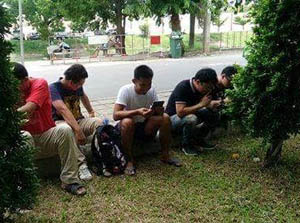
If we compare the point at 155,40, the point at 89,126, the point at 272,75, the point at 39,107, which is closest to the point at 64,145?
the point at 39,107

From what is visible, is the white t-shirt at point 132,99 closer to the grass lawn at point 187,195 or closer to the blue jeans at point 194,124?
the blue jeans at point 194,124

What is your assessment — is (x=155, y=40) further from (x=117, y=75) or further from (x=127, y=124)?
(x=127, y=124)

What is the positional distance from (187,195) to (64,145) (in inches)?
48.3

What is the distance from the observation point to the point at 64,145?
3.45m

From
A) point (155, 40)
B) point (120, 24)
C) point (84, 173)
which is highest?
point (120, 24)

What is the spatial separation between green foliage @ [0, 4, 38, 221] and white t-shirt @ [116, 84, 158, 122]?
4.82ft

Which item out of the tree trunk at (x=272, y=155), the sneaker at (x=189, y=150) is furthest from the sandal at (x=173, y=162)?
the tree trunk at (x=272, y=155)

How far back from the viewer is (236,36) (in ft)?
74.4

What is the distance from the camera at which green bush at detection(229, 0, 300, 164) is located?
11.6 ft

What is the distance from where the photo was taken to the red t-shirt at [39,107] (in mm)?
3354

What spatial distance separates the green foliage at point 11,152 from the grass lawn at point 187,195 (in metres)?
0.47

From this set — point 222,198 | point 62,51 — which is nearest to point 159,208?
point 222,198

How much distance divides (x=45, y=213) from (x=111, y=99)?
4.68 meters

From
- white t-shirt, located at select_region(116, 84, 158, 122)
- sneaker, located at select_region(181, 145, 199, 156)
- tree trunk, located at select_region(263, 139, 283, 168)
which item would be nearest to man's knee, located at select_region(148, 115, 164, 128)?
white t-shirt, located at select_region(116, 84, 158, 122)
